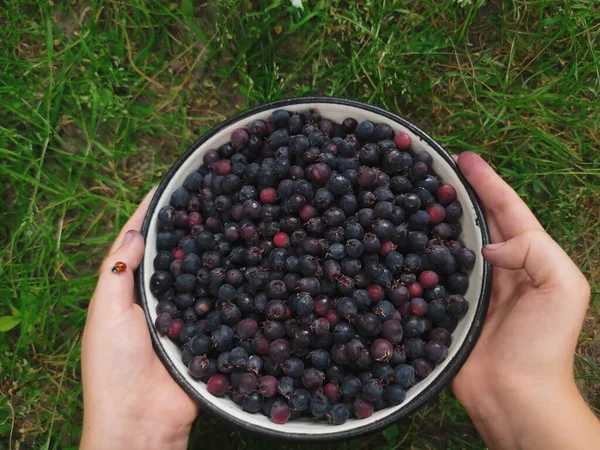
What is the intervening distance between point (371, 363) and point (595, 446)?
627mm

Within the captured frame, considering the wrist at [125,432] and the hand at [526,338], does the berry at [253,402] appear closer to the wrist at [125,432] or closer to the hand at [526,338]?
the wrist at [125,432]

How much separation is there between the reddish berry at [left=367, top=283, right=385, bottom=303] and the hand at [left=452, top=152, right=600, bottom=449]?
303 mm

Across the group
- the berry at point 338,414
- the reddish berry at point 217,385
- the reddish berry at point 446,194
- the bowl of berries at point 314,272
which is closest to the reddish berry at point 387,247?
the bowl of berries at point 314,272

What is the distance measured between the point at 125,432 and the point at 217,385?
323 mm

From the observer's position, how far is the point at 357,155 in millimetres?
1661

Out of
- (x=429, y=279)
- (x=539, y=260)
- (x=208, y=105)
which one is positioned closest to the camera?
(x=539, y=260)

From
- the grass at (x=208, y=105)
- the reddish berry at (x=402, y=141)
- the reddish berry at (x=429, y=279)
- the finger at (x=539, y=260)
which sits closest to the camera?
the finger at (x=539, y=260)

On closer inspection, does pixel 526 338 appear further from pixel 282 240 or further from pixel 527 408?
pixel 282 240

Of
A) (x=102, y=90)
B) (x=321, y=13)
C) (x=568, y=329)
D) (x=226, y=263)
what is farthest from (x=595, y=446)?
(x=102, y=90)

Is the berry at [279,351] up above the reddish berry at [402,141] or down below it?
below

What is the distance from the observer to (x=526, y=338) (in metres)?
1.47

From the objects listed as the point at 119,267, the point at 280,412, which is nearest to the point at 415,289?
the point at 280,412

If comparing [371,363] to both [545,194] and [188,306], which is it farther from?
[545,194]

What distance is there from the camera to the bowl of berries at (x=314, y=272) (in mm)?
1481
